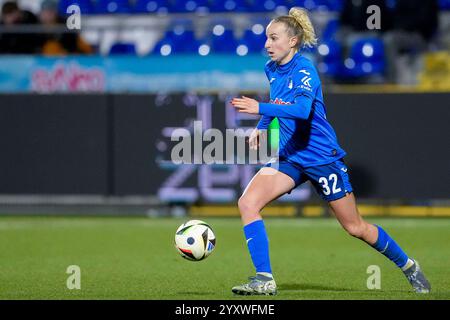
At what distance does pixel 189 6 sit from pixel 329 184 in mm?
10094

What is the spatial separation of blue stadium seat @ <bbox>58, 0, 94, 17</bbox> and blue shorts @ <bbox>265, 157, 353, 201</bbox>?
1016 cm

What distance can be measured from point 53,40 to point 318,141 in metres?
9.76

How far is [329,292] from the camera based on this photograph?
852 centimetres

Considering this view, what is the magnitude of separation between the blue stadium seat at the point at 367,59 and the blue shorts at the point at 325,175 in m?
8.53

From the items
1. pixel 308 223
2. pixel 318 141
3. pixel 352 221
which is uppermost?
pixel 318 141

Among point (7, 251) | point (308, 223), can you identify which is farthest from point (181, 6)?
point (7, 251)

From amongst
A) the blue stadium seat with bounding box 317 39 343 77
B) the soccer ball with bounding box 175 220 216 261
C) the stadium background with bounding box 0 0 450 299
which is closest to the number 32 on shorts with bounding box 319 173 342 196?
the soccer ball with bounding box 175 220 216 261

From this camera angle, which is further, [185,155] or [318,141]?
[185,155]

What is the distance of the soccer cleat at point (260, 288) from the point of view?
8125mm

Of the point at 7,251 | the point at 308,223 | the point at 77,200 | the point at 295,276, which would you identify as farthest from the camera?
the point at 77,200

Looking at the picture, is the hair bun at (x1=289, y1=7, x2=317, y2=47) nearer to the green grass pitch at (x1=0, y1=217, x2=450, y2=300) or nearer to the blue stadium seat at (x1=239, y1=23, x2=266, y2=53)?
the green grass pitch at (x1=0, y1=217, x2=450, y2=300)

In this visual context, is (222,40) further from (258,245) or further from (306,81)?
(258,245)

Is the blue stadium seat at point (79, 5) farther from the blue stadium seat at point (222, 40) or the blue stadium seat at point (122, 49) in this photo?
the blue stadium seat at point (222, 40)

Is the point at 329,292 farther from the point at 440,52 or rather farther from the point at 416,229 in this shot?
the point at 440,52
